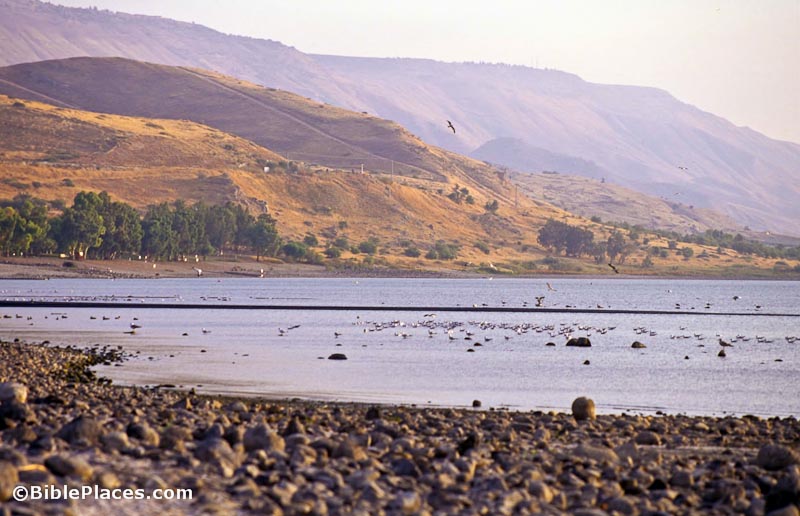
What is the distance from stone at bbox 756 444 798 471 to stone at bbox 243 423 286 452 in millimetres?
8248

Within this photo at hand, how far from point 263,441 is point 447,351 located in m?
32.0

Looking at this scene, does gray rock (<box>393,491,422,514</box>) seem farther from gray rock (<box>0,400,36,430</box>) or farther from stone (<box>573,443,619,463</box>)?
gray rock (<box>0,400,36,430</box>)

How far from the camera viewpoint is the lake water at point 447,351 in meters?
34.3

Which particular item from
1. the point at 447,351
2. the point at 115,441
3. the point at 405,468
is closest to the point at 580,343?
the point at 447,351

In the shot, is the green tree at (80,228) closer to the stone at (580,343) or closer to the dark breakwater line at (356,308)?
the dark breakwater line at (356,308)

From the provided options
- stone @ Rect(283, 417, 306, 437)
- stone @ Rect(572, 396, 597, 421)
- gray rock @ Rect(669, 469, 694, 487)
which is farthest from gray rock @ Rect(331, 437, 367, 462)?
stone @ Rect(572, 396, 597, 421)

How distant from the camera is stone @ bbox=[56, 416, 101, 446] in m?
17.3

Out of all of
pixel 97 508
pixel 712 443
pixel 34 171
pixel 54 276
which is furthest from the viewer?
pixel 34 171

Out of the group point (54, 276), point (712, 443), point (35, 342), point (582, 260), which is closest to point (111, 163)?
point (54, 276)

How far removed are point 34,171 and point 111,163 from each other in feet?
59.7

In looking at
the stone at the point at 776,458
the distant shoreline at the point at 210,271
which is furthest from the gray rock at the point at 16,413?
the distant shoreline at the point at 210,271

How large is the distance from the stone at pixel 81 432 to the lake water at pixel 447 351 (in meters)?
14.2

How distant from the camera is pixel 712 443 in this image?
23.5 m

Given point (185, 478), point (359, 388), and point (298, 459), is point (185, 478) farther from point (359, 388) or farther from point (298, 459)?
point (359, 388)
